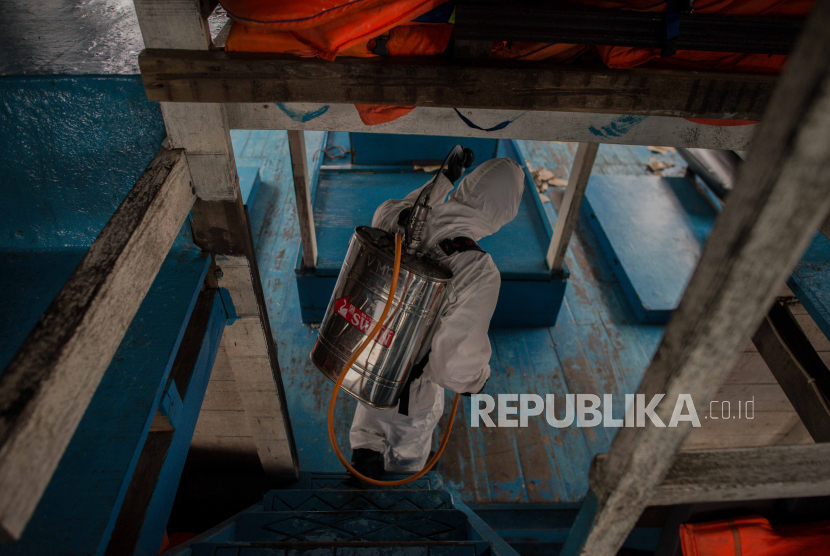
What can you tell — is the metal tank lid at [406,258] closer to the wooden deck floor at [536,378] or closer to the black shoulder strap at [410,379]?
the black shoulder strap at [410,379]

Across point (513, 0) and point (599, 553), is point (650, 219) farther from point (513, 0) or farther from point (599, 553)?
point (599, 553)

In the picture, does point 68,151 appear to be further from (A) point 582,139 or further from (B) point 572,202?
(B) point 572,202

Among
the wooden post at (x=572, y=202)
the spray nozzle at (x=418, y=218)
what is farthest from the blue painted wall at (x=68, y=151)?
the wooden post at (x=572, y=202)

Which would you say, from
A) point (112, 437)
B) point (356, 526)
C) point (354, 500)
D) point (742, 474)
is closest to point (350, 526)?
point (356, 526)

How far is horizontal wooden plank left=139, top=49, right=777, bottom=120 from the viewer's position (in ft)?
4.52

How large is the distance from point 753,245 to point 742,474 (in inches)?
22.8

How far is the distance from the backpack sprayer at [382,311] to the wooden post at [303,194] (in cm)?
141

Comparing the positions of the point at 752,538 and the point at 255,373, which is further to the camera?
the point at 752,538

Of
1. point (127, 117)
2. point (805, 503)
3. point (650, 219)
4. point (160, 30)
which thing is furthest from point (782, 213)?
point (650, 219)

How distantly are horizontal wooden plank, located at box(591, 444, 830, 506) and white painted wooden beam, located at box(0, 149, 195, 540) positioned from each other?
102 cm

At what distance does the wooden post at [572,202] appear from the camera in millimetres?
3510

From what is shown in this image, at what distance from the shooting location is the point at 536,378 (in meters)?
4.01

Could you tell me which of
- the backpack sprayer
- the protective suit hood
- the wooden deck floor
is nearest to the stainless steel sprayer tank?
the backpack sprayer

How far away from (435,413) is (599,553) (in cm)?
213
